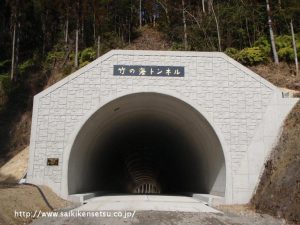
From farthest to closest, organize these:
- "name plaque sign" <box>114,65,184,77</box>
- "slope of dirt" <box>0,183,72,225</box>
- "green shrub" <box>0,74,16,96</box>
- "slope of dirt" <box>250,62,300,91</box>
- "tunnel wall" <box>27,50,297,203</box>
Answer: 1. "green shrub" <box>0,74,16,96</box>
2. "slope of dirt" <box>250,62,300,91</box>
3. "name plaque sign" <box>114,65,184,77</box>
4. "tunnel wall" <box>27,50,297,203</box>
5. "slope of dirt" <box>0,183,72,225</box>

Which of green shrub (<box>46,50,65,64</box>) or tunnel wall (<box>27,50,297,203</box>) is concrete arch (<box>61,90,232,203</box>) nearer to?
tunnel wall (<box>27,50,297,203</box>)

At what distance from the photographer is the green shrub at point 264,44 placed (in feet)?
96.2

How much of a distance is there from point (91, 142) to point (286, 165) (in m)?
8.60

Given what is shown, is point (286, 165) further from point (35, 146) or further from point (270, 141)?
point (35, 146)

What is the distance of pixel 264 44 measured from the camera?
3014 centimetres

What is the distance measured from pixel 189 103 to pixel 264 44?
18533 mm

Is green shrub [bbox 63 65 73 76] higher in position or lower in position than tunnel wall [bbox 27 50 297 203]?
higher

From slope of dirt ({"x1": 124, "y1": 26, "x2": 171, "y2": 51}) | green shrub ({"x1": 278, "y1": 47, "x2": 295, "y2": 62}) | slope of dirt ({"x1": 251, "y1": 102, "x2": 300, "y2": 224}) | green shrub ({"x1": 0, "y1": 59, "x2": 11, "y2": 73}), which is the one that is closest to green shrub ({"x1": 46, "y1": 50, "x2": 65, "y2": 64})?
green shrub ({"x1": 0, "y1": 59, "x2": 11, "y2": 73})

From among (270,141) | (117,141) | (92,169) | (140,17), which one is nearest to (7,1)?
(140,17)

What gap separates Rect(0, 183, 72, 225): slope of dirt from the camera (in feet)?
27.0

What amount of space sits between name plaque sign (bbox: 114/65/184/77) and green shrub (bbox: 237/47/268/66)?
15.7 metres

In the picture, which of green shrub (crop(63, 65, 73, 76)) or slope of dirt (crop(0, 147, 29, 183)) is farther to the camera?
green shrub (crop(63, 65, 73, 76))

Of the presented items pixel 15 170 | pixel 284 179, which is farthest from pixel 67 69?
pixel 284 179

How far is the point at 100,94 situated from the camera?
14.3 meters
